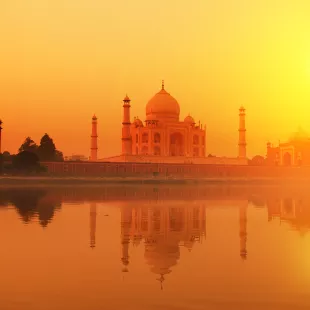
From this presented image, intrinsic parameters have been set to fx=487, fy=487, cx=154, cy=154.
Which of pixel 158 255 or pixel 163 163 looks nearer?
pixel 158 255

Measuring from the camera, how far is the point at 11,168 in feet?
111

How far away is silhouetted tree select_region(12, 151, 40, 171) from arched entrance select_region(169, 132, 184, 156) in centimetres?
1560

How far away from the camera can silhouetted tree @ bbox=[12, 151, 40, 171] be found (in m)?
33.6

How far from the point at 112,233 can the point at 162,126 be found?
36.1 metres

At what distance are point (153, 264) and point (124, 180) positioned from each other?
3088cm

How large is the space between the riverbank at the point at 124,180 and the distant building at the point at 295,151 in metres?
5.29

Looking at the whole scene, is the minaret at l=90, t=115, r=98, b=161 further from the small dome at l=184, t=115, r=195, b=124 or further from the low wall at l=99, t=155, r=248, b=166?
the small dome at l=184, t=115, r=195, b=124

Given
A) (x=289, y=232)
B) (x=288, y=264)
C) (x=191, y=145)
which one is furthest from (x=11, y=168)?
(x=288, y=264)

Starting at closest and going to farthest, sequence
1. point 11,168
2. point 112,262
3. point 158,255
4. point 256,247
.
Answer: point 112,262 < point 158,255 < point 256,247 < point 11,168

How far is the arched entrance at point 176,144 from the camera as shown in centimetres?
4607

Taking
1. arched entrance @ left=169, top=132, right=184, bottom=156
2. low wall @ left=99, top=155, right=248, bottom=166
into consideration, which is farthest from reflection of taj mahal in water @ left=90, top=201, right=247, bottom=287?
arched entrance @ left=169, top=132, right=184, bottom=156

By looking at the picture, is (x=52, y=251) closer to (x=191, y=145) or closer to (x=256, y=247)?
(x=256, y=247)

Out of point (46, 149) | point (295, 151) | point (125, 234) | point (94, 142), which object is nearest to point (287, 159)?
point (295, 151)

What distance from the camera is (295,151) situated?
4922 cm
